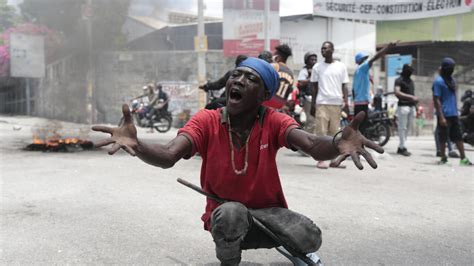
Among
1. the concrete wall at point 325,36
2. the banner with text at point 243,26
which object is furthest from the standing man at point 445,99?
the banner with text at point 243,26

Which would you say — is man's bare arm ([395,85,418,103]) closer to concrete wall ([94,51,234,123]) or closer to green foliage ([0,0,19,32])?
green foliage ([0,0,19,32])

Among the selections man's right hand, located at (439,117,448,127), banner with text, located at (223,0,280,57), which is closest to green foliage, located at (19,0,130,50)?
man's right hand, located at (439,117,448,127)

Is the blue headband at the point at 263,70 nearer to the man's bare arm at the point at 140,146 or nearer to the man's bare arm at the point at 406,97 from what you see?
the man's bare arm at the point at 140,146

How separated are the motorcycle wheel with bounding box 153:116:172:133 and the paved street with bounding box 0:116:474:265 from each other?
692 cm

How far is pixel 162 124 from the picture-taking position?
1355 centimetres

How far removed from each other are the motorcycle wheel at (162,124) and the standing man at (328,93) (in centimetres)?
767

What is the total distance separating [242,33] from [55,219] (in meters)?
17.6

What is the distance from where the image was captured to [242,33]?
20391mm

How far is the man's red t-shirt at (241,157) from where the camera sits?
2.28 meters

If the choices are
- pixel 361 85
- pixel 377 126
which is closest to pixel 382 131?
pixel 377 126

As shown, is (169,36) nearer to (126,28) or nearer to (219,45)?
(219,45)

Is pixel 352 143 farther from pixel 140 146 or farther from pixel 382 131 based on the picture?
pixel 382 131

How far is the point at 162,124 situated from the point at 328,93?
25.9 ft

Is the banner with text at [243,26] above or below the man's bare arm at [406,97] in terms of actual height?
above
